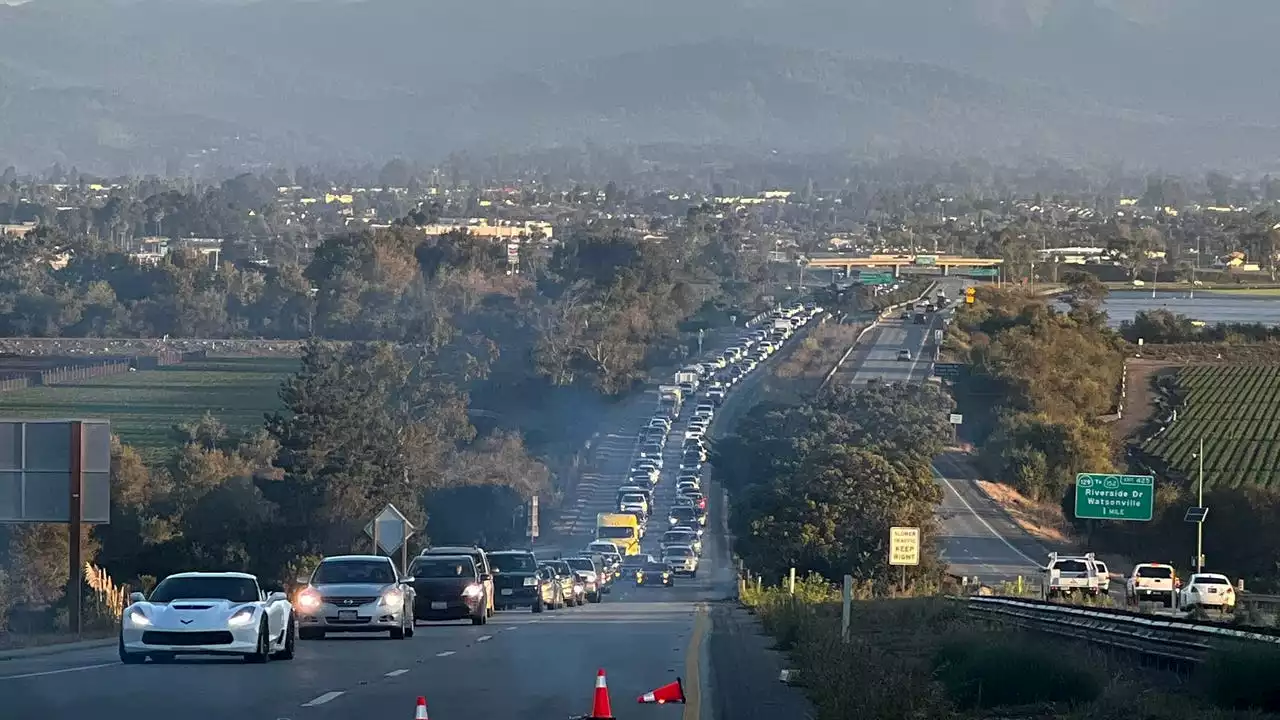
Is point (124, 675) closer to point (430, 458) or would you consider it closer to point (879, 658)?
point (879, 658)

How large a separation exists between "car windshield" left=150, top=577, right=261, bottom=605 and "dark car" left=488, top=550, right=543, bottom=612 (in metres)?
20.4

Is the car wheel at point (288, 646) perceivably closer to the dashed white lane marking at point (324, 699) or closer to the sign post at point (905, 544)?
the dashed white lane marking at point (324, 699)

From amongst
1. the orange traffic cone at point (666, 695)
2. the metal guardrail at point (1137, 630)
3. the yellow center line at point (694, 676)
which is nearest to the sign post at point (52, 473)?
the yellow center line at point (694, 676)

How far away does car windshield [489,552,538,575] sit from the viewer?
48.0 metres

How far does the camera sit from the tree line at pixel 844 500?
65.0 metres

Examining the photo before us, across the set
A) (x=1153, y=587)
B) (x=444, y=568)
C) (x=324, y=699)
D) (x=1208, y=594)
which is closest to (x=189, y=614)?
(x=324, y=699)

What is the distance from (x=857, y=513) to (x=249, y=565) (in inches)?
752

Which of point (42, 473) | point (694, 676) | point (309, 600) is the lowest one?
point (309, 600)

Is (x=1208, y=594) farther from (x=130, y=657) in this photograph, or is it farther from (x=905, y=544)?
(x=130, y=657)

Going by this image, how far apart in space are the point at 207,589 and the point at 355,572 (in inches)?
258

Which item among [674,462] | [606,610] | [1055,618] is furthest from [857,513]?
[674,462]

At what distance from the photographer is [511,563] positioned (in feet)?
158

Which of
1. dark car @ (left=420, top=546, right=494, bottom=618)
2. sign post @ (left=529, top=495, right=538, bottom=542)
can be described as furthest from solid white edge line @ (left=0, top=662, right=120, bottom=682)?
sign post @ (left=529, top=495, right=538, bottom=542)

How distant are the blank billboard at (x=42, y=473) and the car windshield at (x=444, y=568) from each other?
229 inches
